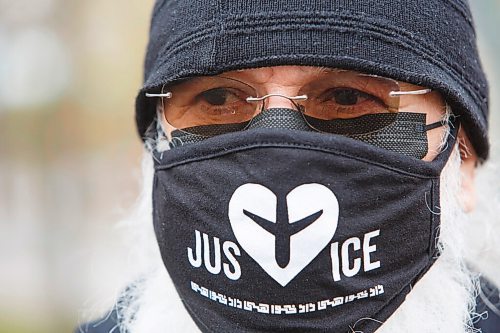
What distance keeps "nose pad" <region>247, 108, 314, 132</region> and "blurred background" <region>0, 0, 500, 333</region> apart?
12.4 feet

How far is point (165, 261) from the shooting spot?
1.86m

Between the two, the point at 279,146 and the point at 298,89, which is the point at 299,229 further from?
the point at 298,89

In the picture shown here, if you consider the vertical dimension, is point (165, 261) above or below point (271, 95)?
below

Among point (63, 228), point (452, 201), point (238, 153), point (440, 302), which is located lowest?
point (63, 228)

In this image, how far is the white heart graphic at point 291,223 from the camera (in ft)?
5.16

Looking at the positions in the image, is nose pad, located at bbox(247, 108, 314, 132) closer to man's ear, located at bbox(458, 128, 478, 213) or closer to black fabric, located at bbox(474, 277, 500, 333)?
man's ear, located at bbox(458, 128, 478, 213)

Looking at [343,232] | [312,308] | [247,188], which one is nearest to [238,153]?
[247,188]

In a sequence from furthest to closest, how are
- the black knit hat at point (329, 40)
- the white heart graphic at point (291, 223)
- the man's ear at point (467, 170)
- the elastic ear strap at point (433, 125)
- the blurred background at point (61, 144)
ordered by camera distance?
the blurred background at point (61, 144), the man's ear at point (467, 170), the elastic ear strap at point (433, 125), the black knit hat at point (329, 40), the white heart graphic at point (291, 223)

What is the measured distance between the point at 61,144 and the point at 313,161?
15.3 feet

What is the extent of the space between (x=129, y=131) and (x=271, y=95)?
5138mm

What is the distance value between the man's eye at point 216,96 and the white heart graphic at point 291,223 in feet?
1.11

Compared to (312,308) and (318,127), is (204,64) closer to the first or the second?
(318,127)

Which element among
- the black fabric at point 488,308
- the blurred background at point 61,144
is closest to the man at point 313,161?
the black fabric at point 488,308

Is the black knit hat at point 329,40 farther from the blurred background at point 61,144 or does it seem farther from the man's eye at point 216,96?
the blurred background at point 61,144
